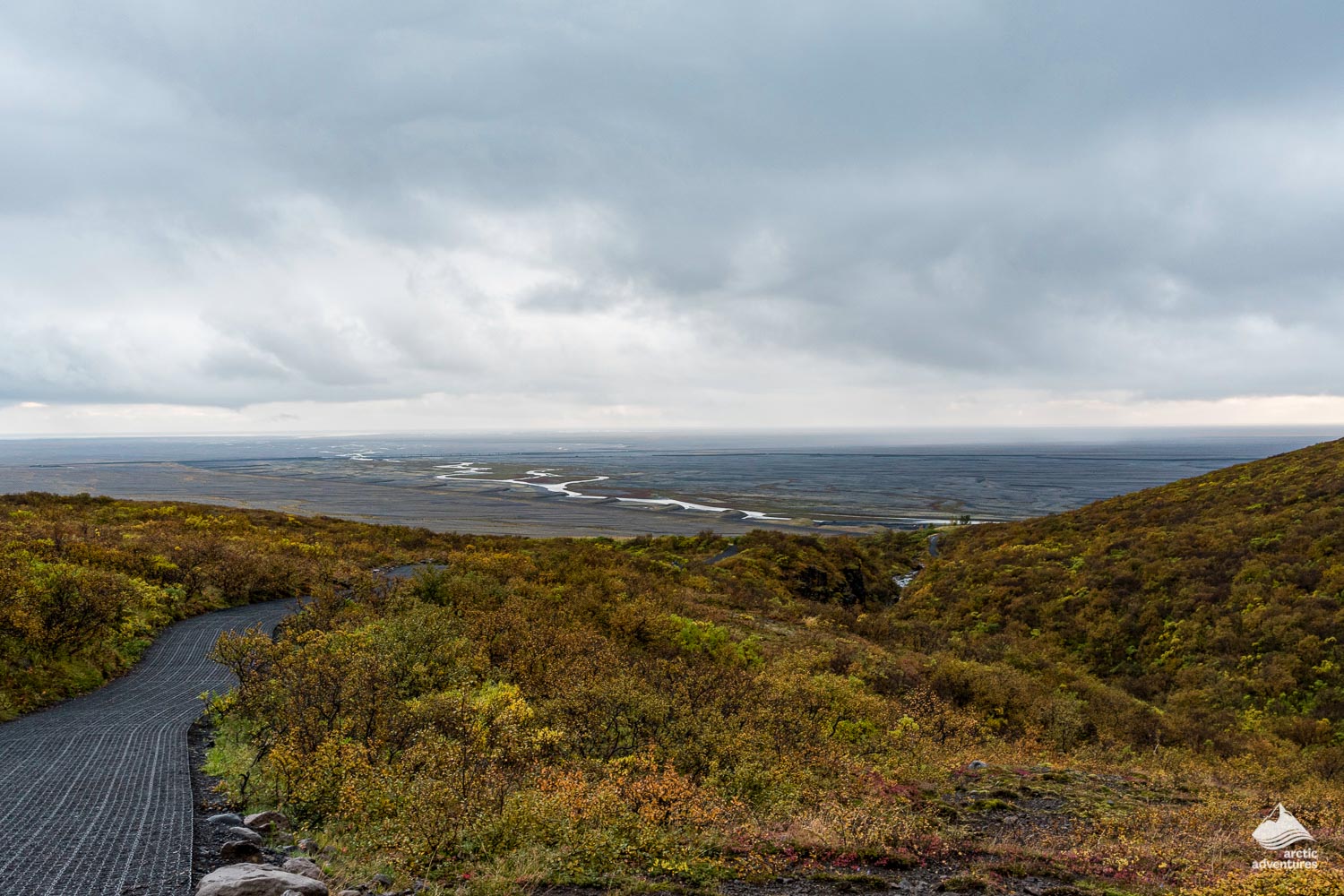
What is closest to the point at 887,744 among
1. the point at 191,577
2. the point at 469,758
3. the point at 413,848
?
the point at 469,758

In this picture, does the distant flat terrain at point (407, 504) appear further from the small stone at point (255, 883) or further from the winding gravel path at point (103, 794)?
the small stone at point (255, 883)

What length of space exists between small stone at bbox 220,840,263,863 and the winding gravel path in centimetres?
39

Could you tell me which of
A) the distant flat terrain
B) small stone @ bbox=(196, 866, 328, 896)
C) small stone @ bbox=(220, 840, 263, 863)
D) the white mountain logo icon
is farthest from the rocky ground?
the distant flat terrain

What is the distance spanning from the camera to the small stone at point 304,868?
23.9 ft

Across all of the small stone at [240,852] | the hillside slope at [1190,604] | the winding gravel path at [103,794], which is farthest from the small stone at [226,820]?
the hillside slope at [1190,604]

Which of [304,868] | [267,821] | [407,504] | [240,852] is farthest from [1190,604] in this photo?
[407,504]

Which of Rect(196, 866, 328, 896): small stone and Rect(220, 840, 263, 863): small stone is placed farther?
Rect(220, 840, 263, 863): small stone

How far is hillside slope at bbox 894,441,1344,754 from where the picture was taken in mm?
20844

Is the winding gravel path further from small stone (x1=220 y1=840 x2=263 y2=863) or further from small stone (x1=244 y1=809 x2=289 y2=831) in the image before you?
small stone (x1=244 y1=809 x2=289 y2=831)

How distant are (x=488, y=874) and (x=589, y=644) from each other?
10.4m

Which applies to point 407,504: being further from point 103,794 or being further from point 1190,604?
point 1190,604

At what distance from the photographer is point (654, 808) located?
8.87 m

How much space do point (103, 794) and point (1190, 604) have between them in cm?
3829

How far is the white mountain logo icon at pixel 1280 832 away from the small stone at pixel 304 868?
14.5 m
